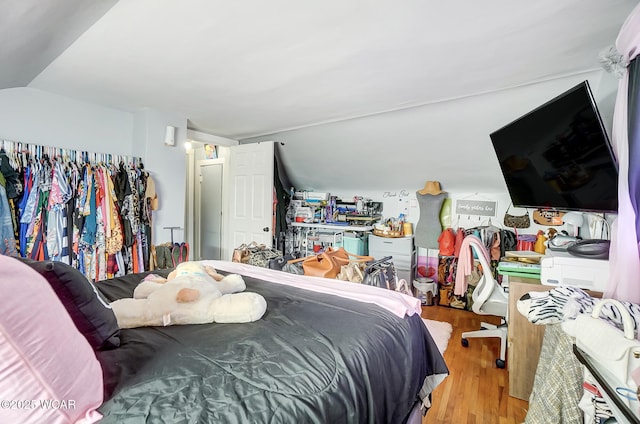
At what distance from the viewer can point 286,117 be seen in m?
3.32

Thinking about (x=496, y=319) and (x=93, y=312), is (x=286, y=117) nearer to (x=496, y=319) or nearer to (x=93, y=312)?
(x=93, y=312)

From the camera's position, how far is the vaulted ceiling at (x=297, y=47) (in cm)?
144

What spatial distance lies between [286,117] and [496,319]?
3.25m

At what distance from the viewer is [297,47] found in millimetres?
1814

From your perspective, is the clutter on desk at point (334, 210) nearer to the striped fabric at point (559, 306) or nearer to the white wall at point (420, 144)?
A: the white wall at point (420, 144)

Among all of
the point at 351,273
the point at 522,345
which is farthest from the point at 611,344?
the point at 351,273

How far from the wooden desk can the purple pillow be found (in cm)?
220

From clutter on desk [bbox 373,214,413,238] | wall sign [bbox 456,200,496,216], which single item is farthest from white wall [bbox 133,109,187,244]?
wall sign [bbox 456,200,496,216]

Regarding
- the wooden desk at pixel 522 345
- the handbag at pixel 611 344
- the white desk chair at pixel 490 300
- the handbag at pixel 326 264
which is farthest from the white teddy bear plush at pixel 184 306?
the white desk chair at pixel 490 300

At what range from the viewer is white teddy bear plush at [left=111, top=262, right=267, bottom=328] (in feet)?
3.84

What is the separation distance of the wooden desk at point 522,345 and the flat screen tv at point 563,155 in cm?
62

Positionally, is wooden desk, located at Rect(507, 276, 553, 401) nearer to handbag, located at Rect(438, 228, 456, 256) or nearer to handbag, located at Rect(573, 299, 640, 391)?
handbag, located at Rect(573, 299, 640, 391)

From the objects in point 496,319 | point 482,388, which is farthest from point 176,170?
point 496,319

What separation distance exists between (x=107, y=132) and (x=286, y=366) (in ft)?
11.0
